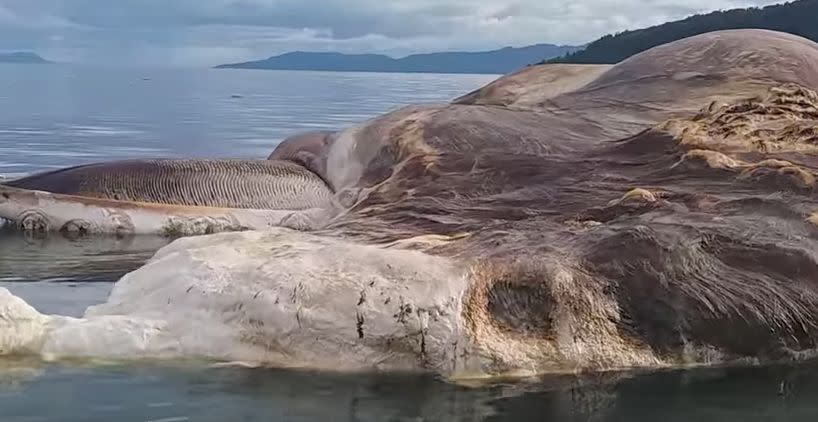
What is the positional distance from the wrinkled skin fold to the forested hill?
6307 cm

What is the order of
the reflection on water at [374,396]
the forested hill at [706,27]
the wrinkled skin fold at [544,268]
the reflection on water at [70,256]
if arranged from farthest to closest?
the forested hill at [706,27]
the reflection on water at [70,256]
the wrinkled skin fold at [544,268]
the reflection on water at [374,396]

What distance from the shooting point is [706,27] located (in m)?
77.8

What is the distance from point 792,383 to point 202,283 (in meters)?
2.87

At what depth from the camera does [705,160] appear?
7.52m

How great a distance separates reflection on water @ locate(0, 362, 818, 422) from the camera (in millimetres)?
5164

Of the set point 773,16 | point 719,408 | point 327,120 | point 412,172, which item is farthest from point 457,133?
point 773,16

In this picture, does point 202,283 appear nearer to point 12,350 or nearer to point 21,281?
point 12,350

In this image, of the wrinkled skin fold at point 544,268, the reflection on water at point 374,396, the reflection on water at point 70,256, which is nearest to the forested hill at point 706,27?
the reflection on water at point 70,256

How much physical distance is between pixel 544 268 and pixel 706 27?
74927mm

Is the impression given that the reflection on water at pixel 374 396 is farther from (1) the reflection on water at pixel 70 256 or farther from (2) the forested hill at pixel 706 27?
(2) the forested hill at pixel 706 27

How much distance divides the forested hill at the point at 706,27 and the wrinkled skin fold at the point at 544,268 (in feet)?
207

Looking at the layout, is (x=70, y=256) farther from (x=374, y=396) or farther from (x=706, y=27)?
(x=706, y=27)

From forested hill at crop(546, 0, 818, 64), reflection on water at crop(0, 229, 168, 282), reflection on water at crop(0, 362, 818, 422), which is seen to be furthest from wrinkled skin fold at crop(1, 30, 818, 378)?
forested hill at crop(546, 0, 818, 64)

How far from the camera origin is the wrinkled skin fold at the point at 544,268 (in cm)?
581
